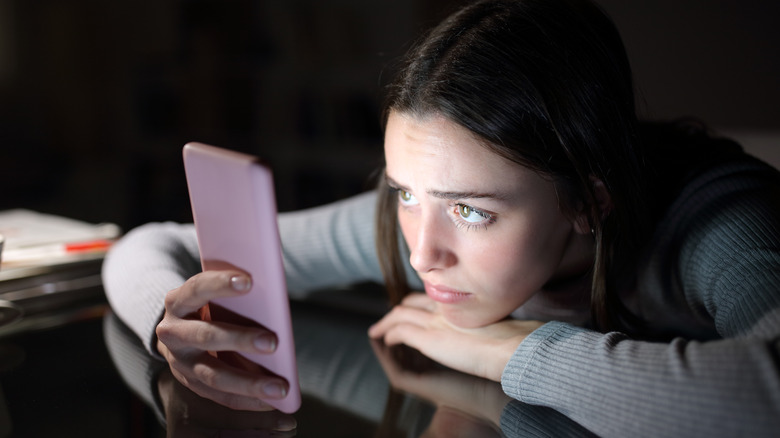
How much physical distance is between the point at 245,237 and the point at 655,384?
381 mm

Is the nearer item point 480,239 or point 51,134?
point 480,239

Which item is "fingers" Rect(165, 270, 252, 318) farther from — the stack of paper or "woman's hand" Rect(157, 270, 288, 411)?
the stack of paper

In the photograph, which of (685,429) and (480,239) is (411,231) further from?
(685,429)

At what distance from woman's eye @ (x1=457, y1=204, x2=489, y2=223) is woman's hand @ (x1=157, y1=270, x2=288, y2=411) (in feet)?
0.79

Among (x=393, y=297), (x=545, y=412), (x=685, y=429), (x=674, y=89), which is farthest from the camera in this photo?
(x=674, y=89)

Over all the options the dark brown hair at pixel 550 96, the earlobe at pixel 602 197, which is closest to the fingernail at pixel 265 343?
the dark brown hair at pixel 550 96

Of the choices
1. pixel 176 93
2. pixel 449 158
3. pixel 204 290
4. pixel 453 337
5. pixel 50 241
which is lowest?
pixel 176 93

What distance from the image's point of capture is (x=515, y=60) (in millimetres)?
706

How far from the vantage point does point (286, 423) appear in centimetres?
64

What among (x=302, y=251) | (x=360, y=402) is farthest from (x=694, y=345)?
(x=302, y=251)

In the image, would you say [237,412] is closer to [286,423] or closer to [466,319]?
[286,423]

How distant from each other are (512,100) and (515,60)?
0.14 ft

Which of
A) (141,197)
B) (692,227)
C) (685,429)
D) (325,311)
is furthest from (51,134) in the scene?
(685,429)

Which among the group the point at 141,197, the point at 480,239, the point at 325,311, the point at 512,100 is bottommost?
the point at 141,197
